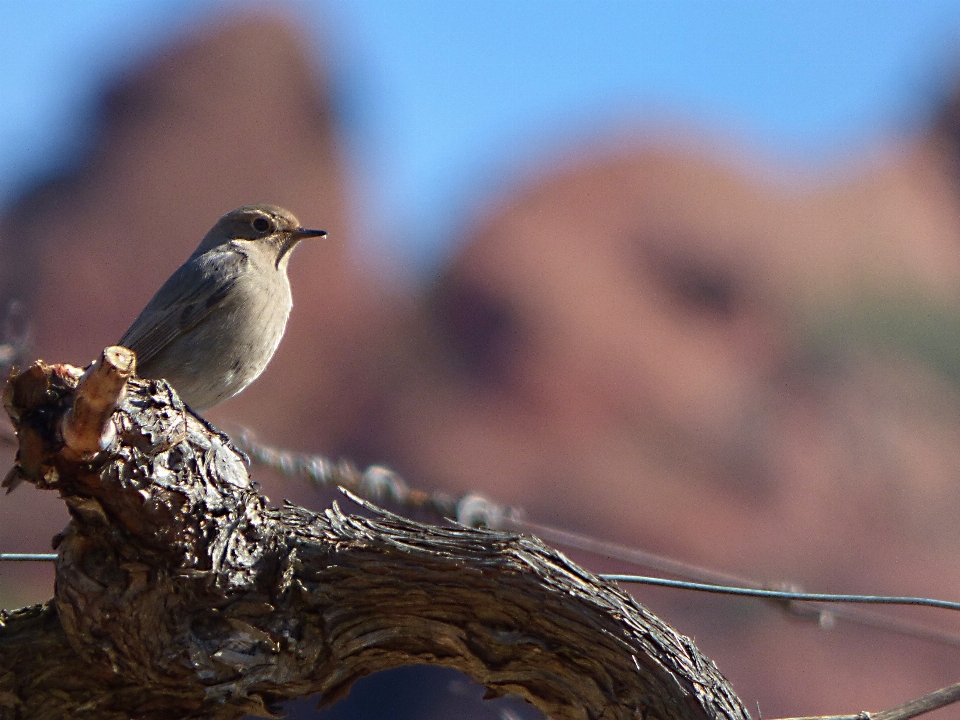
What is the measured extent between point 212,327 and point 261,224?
1009mm

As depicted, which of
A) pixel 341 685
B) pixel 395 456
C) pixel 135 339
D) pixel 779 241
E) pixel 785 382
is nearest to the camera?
pixel 341 685

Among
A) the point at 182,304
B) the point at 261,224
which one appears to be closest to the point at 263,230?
the point at 261,224

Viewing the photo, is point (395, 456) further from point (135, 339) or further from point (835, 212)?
point (835, 212)

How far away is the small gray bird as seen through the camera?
5.47 metres

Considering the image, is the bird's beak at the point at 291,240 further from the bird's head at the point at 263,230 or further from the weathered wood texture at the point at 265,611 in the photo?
the weathered wood texture at the point at 265,611

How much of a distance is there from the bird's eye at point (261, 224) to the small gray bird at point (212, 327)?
13.3 inches

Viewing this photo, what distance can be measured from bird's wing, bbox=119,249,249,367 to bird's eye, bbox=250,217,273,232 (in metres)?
0.46

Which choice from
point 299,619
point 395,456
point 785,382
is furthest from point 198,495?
point 785,382

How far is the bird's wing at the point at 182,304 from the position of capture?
18.3 ft

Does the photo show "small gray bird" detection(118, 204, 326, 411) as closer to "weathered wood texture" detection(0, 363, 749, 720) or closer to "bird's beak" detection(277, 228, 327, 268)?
"bird's beak" detection(277, 228, 327, 268)

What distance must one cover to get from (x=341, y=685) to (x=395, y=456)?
Result: 8366mm

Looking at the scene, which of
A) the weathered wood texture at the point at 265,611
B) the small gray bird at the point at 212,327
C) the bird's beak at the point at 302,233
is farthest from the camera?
the bird's beak at the point at 302,233

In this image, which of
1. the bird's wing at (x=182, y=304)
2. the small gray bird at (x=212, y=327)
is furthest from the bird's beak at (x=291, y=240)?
the bird's wing at (x=182, y=304)

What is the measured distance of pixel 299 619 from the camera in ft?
11.4
